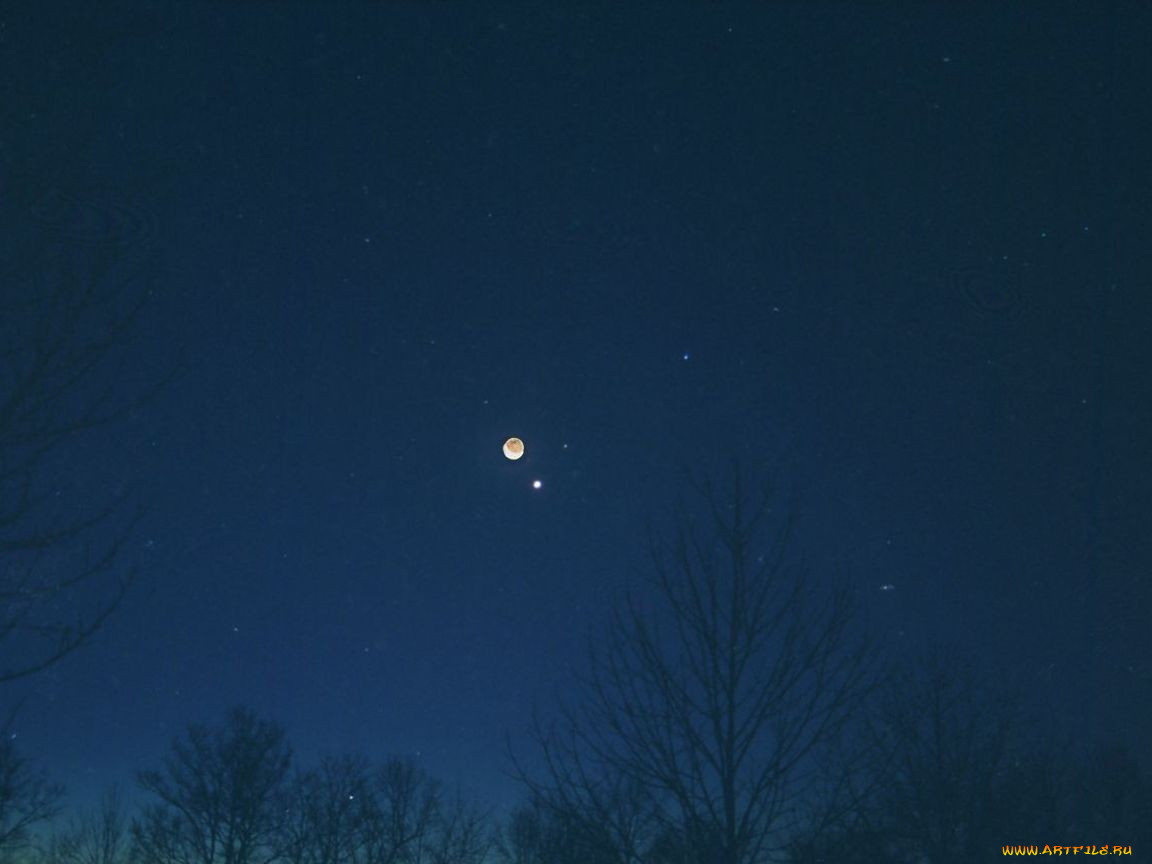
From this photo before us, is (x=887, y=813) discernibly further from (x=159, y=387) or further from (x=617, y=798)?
(x=159, y=387)

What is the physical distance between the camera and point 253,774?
27578 millimetres

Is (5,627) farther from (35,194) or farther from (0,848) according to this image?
(0,848)

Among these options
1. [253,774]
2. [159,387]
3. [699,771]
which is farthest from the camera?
[253,774]

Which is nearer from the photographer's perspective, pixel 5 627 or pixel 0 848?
pixel 5 627

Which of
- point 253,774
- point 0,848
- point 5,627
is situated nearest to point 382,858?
point 253,774

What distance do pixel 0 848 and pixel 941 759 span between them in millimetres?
21632

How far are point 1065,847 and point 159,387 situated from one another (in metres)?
16.5

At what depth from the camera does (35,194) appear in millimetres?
3865

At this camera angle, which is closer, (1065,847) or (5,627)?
(5,627)

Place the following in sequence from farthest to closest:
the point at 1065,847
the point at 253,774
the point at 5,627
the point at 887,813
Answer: the point at 253,774, the point at 1065,847, the point at 887,813, the point at 5,627

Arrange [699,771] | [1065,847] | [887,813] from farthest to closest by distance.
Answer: [1065,847], [887,813], [699,771]

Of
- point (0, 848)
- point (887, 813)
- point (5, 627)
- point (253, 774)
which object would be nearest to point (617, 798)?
point (5, 627)

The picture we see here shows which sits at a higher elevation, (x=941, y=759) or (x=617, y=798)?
(x=941, y=759)


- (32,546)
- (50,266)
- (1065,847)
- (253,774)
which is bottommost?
(1065,847)
